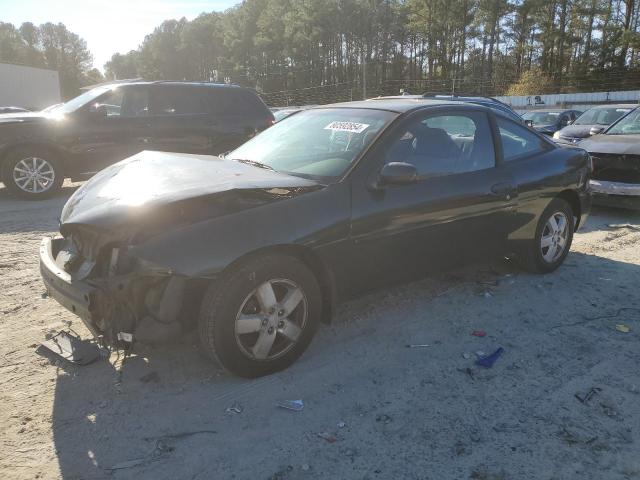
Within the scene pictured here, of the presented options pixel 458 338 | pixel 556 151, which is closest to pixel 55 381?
pixel 458 338

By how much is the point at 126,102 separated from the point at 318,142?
607 centimetres

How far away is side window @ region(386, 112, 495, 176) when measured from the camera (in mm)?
3818

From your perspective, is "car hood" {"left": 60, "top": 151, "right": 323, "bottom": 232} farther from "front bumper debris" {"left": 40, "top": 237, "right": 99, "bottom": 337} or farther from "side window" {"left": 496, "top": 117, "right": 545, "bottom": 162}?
"side window" {"left": 496, "top": 117, "right": 545, "bottom": 162}

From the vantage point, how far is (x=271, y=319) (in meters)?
3.07

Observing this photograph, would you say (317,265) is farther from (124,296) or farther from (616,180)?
(616,180)

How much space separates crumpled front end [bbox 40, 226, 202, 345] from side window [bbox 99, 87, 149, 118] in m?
6.55

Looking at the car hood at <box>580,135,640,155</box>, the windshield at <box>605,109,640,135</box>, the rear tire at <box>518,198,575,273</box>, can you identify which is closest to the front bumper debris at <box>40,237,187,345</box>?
the rear tire at <box>518,198,575,273</box>

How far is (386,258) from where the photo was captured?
361 centimetres

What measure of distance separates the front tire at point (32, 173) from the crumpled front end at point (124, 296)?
6121mm

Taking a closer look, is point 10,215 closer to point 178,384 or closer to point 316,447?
point 178,384

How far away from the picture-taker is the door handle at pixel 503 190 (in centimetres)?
426

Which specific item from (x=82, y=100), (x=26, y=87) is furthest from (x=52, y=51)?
(x=82, y=100)

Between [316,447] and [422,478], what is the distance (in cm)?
54

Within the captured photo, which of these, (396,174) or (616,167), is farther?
(616,167)
